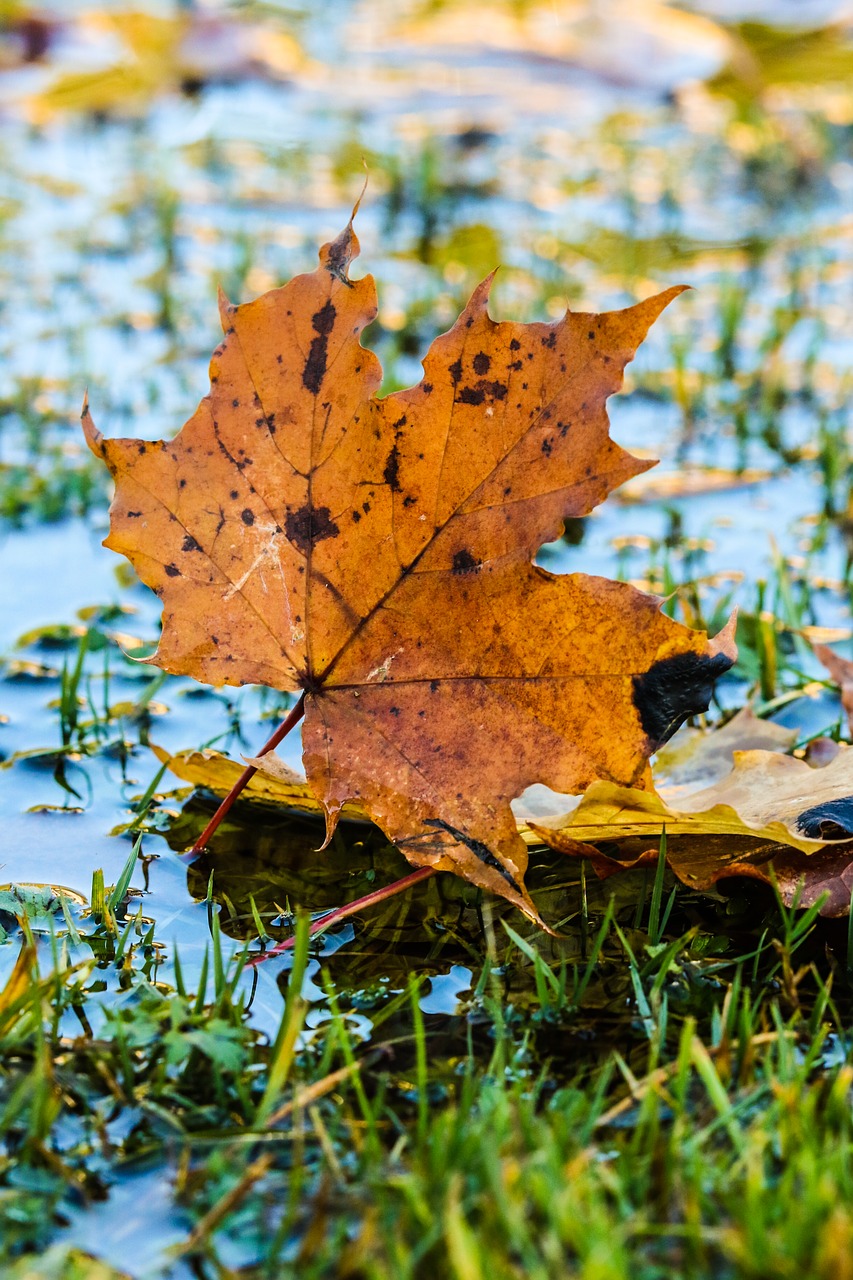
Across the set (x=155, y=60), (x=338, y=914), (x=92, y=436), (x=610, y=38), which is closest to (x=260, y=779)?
(x=338, y=914)

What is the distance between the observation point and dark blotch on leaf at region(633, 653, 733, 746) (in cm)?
145

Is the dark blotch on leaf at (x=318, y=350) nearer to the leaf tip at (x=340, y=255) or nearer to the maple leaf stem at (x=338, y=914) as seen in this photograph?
the leaf tip at (x=340, y=255)

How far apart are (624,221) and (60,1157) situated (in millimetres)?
4628

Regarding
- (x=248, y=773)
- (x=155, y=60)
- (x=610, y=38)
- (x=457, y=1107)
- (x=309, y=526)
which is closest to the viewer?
(x=457, y=1107)

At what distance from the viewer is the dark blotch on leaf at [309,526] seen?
1.54 meters

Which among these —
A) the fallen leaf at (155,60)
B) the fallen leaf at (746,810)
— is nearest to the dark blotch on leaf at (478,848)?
the fallen leaf at (746,810)

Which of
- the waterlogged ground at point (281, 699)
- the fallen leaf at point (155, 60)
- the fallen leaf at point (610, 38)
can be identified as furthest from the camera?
the fallen leaf at point (610, 38)

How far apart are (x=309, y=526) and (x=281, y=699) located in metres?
0.77

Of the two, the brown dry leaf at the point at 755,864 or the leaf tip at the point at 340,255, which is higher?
the leaf tip at the point at 340,255

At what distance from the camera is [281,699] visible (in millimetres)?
2270

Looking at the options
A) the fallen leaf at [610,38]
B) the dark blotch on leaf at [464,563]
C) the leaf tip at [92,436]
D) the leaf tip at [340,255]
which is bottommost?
the dark blotch on leaf at [464,563]

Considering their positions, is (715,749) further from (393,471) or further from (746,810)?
(393,471)

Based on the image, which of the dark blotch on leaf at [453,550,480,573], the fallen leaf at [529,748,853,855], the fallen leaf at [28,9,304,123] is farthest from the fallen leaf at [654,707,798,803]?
the fallen leaf at [28,9,304,123]

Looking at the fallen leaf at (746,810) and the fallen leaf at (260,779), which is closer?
the fallen leaf at (746,810)
